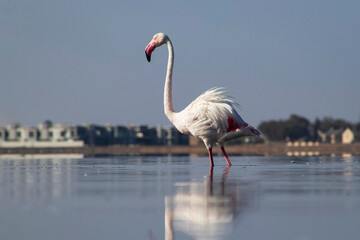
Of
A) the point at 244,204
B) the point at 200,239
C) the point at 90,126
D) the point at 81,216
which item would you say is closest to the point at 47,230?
the point at 81,216

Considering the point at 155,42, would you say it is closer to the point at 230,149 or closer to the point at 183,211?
the point at 183,211

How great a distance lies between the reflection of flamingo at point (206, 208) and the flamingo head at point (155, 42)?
9.89 meters

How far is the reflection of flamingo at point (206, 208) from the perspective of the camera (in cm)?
598

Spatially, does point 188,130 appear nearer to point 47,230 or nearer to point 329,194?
point 329,194

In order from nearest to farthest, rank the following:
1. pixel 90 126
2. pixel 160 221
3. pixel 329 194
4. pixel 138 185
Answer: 1. pixel 160 221
2. pixel 329 194
3. pixel 138 185
4. pixel 90 126

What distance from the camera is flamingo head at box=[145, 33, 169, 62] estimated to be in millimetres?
19828

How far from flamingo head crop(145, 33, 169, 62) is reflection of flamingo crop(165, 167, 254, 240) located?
32.4 feet

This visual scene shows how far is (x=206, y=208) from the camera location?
727 cm

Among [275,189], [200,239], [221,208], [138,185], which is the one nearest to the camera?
[200,239]

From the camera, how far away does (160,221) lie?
6.50 meters

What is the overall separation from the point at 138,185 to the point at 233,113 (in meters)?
6.93

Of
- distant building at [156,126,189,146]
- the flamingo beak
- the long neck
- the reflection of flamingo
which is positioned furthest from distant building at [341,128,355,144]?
the reflection of flamingo

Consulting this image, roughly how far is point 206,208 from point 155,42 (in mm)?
13267

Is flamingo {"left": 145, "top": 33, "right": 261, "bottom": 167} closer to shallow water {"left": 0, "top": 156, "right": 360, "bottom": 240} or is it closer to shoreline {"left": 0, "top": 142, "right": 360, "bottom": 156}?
shallow water {"left": 0, "top": 156, "right": 360, "bottom": 240}
